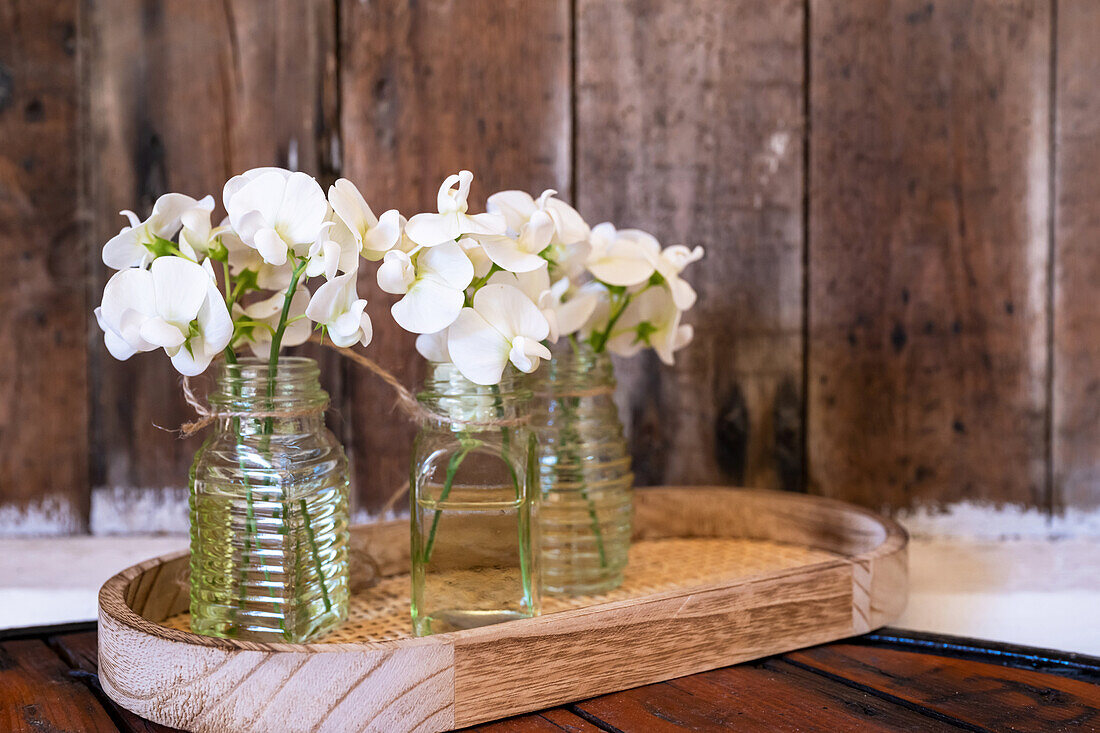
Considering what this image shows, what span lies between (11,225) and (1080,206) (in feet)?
3.68

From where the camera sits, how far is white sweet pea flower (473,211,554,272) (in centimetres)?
57

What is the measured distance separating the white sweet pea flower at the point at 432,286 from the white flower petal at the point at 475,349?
2 cm

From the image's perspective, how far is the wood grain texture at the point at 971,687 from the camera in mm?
538

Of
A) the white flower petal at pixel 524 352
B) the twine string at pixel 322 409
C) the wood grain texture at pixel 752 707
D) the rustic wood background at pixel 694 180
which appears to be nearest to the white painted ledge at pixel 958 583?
the rustic wood background at pixel 694 180

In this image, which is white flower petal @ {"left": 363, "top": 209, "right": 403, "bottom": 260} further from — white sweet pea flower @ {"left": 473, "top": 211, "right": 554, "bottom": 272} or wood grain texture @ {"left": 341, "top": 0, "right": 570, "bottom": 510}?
wood grain texture @ {"left": 341, "top": 0, "right": 570, "bottom": 510}

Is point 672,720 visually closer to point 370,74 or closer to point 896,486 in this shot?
point 896,486

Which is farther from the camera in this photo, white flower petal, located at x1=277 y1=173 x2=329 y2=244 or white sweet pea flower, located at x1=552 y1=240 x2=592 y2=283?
white sweet pea flower, located at x1=552 y1=240 x2=592 y2=283

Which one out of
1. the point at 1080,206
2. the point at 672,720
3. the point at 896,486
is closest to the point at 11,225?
the point at 672,720

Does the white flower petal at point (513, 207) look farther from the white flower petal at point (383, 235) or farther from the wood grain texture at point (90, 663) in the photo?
the wood grain texture at point (90, 663)

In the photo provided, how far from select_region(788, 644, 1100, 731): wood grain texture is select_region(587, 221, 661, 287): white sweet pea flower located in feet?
0.97

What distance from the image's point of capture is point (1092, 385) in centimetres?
98

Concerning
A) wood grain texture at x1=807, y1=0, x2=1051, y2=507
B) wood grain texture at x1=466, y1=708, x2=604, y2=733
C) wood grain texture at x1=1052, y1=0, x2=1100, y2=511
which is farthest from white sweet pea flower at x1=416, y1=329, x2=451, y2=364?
wood grain texture at x1=1052, y1=0, x2=1100, y2=511

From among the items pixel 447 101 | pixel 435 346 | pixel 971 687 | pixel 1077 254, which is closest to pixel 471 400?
pixel 435 346

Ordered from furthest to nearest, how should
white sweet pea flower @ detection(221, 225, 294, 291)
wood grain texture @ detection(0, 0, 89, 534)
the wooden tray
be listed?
wood grain texture @ detection(0, 0, 89, 534) < white sweet pea flower @ detection(221, 225, 294, 291) < the wooden tray
